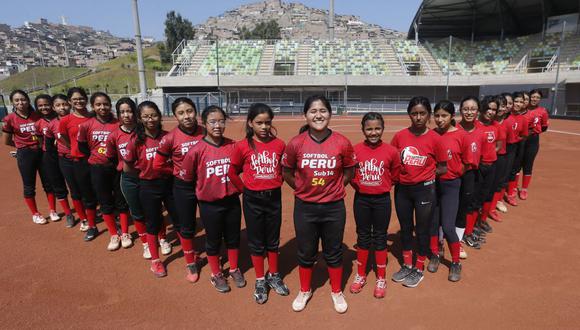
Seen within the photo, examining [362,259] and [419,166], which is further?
[362,259]

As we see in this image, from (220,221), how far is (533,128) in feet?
19.5

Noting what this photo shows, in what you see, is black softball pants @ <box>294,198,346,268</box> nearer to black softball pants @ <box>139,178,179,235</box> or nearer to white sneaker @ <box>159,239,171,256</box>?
black softball pants @ <box>139,178,179,235</box>

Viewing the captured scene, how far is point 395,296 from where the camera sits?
3.50 meters

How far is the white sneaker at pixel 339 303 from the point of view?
3.26 meters

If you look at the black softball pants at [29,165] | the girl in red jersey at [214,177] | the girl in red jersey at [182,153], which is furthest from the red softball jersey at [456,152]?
the black softball pants at [29,165]

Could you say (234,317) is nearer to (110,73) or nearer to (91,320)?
(91,320)

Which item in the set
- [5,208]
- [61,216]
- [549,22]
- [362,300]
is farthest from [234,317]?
[549,22]

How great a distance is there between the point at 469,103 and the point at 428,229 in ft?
5.16

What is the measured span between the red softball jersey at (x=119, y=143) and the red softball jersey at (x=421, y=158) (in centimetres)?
310

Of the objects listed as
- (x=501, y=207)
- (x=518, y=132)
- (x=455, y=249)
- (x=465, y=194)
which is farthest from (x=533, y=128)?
(x=455, y=249)

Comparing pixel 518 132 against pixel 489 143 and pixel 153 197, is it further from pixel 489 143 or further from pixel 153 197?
pixel 153 197

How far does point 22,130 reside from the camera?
524 cm

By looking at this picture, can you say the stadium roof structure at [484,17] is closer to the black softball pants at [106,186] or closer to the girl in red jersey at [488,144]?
the girl in red jersey at [488,144]

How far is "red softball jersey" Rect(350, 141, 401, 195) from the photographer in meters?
3.25
